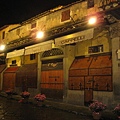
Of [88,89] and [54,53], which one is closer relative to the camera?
[88,89]

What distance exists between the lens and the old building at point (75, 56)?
472 inches

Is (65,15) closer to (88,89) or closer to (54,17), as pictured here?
(54,17)

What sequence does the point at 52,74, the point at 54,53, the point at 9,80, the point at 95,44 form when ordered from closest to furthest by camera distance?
the point at 95,44 < the point at 52,74 < the point at 54,53 < the point at 9,80

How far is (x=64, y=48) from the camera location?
15875 millimetres

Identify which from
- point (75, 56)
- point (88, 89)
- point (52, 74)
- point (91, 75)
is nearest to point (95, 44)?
point (75, 56)

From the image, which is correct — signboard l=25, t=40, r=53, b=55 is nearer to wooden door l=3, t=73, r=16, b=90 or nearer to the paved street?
the paved street

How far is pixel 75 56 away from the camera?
15.6m

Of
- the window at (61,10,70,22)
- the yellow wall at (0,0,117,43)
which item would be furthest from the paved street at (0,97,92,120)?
the window at (61,10,70,22)

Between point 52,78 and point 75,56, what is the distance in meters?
3.15

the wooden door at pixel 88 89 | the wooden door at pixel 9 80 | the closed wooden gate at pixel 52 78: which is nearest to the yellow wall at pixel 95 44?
the closed wooden gate at pixel 52 78

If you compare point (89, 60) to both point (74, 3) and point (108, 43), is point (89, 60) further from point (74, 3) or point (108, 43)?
point (74, 3)

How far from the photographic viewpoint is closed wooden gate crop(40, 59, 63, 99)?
53.2ft

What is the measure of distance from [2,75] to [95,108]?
18.3 m

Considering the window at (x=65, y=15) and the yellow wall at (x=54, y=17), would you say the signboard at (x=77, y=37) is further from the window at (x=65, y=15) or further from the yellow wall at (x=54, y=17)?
the window at (x=65, y=15)
